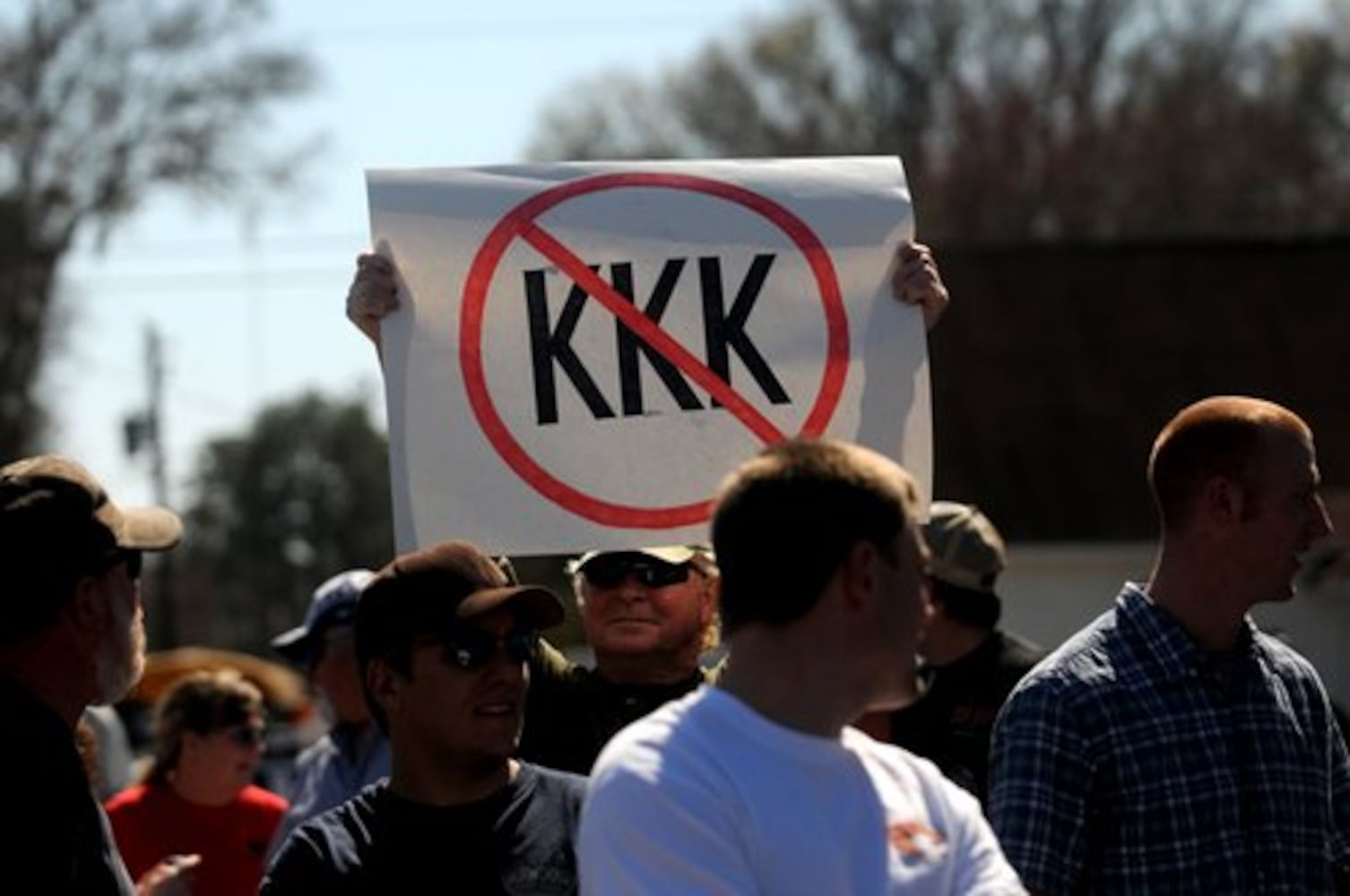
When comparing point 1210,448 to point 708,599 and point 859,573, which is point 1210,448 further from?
point 859,573

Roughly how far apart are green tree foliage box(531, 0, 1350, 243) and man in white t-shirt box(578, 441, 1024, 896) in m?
40.2

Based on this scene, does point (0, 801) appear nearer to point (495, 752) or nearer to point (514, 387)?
point (495, 752)

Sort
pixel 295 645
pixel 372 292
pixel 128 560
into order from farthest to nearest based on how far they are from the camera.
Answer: pixel 295 645, pixel 372 292, pixel 128 560

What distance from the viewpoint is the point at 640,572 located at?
6.15 metres

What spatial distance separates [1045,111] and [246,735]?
38220 millimetres

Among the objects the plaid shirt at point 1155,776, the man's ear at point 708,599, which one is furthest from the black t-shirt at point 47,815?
the man's ear at point 708,599

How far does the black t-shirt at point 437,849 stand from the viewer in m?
4.96

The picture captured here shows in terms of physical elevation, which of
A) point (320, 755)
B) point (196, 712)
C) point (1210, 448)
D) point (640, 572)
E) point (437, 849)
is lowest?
point (320, 755)

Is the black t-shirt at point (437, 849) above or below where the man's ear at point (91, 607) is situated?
below

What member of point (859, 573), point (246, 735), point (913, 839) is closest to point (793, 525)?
point (859, 573)

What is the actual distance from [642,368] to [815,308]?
0.36 m

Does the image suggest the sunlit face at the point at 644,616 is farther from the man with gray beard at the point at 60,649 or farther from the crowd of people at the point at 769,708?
the man with gray beard at the point at 60,649

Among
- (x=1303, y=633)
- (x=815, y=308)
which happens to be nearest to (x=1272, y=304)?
(x=1303, y=633)

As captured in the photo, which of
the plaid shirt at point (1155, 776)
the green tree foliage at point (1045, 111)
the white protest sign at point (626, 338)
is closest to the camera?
the plaid shirt at point (1155, 776)
